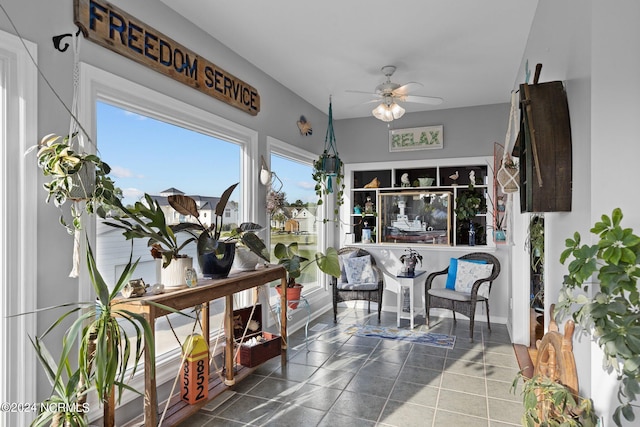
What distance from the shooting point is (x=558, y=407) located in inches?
57.2

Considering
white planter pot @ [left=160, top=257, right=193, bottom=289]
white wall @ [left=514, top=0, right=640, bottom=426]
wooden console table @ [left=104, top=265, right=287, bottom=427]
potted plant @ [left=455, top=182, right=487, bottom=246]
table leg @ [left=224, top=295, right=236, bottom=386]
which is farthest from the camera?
potted plant @ [left=455, top=182, right=487, bottom=246]

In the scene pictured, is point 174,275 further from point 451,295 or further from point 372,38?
point 451,295

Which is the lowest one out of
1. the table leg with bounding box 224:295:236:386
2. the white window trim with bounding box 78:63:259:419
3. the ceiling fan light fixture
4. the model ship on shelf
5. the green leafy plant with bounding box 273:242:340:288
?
the table leg with bounding box 224:295:236:386

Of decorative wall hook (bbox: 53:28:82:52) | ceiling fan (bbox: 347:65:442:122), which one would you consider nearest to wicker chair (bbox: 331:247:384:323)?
ceiling fan (bbox: 347:65:442:122)

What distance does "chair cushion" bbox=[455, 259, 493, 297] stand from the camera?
445cm

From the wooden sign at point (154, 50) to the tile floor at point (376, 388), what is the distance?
2348mm

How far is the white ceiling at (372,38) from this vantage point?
263 centimetres

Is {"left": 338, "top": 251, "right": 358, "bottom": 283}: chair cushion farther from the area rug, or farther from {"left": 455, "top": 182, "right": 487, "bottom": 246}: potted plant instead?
{"left": 455, "top": 182, "right": 487, "bottom": 246}: potted plant

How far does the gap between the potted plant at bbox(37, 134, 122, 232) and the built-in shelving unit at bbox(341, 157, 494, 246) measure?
399cm

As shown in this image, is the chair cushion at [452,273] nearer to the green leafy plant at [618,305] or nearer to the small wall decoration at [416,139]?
the small wall decoration at [416,139]

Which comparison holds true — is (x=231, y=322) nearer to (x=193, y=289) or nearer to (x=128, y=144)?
(x=193, y=289)

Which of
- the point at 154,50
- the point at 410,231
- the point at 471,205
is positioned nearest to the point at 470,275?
the point at 471,205

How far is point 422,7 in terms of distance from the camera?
2.61 metres

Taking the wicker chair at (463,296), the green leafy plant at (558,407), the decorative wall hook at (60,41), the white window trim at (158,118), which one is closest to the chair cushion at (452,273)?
the wicker chair at (463,296)
